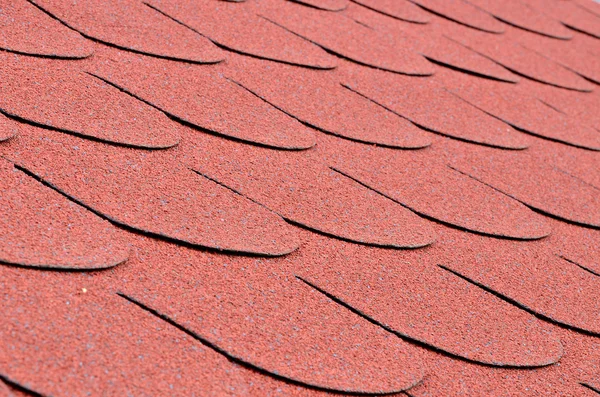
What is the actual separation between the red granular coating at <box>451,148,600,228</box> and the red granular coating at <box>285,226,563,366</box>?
0.42 metres

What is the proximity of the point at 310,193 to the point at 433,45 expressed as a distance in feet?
3.28

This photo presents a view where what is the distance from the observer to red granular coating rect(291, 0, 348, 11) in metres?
2.43

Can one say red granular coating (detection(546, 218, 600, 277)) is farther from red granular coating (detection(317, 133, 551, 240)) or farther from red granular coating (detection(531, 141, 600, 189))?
red granular coating (detection(531, 141, 600, 189))

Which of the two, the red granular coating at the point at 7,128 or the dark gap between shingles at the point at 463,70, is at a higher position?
the dark gap between shingles at the point at 463,70

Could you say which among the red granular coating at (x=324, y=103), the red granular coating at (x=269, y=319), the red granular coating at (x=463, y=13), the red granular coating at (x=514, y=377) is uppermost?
the red granular coating at (x=463, y=13)

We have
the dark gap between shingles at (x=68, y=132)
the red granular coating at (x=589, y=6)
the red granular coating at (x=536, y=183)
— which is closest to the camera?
the dark gap between shingles at (x=68, y=132)

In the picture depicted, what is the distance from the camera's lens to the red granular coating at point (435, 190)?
1.89 metres

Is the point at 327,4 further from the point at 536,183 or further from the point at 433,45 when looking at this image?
the point at 536,183

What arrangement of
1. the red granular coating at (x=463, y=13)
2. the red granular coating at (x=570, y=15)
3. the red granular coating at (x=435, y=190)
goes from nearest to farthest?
1. the red granular coating at (x=435, y=190)
2. the red granular coating at (x=463, y=13)
3. the red granular coating at (x=570, y=15)

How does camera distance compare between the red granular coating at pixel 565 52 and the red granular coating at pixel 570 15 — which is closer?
the red granular coating at pixel 565 52

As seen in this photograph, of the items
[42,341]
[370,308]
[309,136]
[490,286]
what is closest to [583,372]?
[490,286]

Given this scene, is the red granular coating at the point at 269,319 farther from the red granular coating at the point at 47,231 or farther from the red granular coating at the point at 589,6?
the red granular coating at the point at 589,6

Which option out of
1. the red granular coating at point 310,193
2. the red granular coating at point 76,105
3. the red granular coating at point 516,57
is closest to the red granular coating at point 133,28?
the red granular coating at point 76,105

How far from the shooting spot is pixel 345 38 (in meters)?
2.36
